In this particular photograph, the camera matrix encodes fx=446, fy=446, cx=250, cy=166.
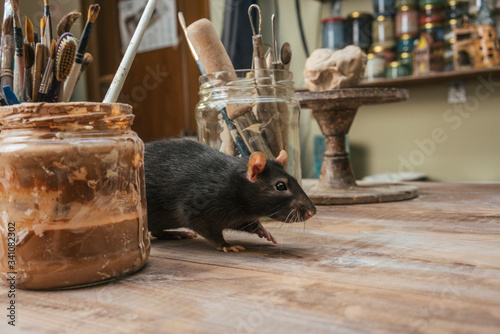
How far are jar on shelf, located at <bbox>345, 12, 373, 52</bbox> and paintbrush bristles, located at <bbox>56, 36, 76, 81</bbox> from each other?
2.11 meters

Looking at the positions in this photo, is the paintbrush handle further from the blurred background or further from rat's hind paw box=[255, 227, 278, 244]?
the blurred background

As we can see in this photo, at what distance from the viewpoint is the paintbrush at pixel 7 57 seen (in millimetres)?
540

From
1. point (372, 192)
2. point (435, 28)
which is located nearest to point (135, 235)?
point (372, 192)

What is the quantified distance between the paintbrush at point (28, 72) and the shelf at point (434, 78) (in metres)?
1.98

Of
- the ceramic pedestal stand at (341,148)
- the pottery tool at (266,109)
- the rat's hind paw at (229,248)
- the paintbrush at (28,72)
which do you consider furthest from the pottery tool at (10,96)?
the ceramic pedestal stand at (341,148)

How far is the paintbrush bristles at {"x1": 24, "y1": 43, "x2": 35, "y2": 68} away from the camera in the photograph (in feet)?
1.66

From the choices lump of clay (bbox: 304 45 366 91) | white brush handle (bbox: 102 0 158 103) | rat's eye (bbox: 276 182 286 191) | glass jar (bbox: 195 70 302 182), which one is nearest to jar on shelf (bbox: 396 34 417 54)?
lump of clay (bbox: 304 45 366 91)

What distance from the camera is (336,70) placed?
47.4 inches

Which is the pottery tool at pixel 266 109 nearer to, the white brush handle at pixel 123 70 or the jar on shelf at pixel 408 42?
the white brush handle at pixel 123 70

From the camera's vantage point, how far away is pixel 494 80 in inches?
88.0

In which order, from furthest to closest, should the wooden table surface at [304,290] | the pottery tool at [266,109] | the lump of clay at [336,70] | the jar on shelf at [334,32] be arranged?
the jar on shelf at [334,32], the lump of clay at [336,70], the pottery tool at [266,109], the wooden table surface at [304,290]

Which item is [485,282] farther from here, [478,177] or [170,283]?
[478,177]

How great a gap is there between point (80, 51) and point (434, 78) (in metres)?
2.04

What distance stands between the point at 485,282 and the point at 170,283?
0.33 metres
